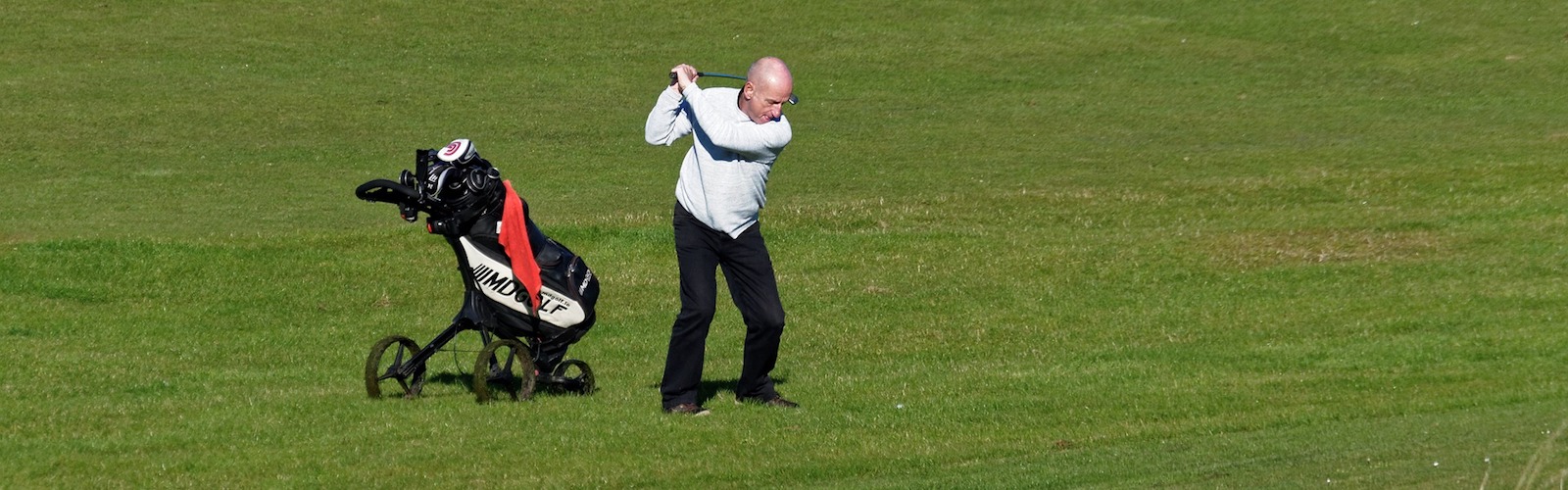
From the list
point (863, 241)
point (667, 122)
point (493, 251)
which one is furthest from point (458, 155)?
point (863, 241)

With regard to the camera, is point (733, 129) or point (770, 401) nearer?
point (733, 129)

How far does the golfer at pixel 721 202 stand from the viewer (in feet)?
35.2

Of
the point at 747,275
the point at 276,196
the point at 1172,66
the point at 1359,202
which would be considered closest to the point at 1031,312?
the point at 747,275

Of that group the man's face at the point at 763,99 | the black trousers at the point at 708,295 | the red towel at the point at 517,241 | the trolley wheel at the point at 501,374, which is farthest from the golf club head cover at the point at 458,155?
the man's face at the point at 763,99

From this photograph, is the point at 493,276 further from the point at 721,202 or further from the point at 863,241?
the point at 863,241

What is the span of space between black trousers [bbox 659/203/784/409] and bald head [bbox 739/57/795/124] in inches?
29.8

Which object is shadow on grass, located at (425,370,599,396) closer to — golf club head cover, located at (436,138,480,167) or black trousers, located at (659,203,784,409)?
black trousers, located at (659,203,784,409)

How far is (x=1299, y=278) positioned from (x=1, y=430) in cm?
1061

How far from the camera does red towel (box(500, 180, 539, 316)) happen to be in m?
11.5

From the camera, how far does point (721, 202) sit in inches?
432

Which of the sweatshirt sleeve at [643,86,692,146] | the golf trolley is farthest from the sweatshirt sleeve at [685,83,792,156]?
the golf trolley

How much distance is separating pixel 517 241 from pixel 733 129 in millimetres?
1680

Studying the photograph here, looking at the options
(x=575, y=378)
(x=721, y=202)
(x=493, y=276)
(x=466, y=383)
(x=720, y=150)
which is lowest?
(x=466, y=383)

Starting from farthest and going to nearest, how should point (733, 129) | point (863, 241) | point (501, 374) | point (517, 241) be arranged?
point (863, 241)
point (501, 374)
point (517, 241)
point (733, 129)
